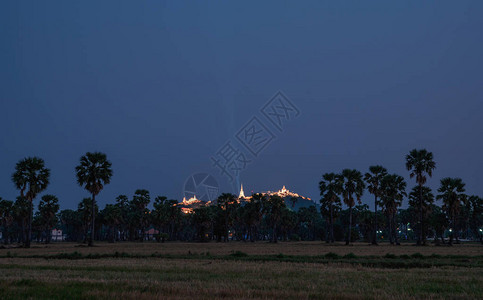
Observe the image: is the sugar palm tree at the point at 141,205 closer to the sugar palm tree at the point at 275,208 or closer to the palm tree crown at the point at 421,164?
the sugar palm tree at the point at 275,208

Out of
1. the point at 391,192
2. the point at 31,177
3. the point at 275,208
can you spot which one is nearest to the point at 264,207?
the point at 275,208

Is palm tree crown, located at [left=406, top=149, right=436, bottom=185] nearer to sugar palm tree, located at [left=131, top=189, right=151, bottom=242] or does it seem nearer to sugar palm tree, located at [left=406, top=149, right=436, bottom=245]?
sugar palm tree, located at [left=406, top=149, right=436, bottom=245]

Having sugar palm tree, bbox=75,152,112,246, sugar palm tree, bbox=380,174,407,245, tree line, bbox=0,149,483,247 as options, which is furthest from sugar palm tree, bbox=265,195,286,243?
sugar palm tree, bbox=75,152,112,246

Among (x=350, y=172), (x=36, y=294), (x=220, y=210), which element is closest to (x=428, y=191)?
(x=350, y=172)

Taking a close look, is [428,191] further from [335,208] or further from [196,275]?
[196,275]

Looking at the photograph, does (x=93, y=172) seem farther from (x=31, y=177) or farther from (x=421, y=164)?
(x=421, y=164)

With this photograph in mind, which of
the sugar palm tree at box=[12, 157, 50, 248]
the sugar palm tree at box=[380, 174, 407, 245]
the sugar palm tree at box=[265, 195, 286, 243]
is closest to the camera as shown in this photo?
the sugar palm tree at box=[12, 157, 50, 248]

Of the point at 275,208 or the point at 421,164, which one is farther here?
the point at 275,208

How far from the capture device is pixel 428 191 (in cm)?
9050

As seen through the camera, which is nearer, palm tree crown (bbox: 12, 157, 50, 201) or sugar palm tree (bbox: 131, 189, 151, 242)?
palm tree crown (bbox: 12, 157, 50, 201)

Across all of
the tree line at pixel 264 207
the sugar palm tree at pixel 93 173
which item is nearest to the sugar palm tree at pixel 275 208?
the tree line at pixel 264 207

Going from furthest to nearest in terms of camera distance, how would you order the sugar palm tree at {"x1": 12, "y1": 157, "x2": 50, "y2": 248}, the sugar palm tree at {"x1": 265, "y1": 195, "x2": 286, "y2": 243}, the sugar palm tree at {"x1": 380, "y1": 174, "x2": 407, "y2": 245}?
the sugar palm tree at {"x1": 265, "y1": 195, "x2": 286, "y2": 243} → the sugar palm tree at {"x1": 380, "y1": 174, "x2": 407, "y2": 245} → the sugar palm tree at {"x1": 12, "y1": 157, "x2": 50, "y2": 248}

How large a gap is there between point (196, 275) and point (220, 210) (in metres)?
106

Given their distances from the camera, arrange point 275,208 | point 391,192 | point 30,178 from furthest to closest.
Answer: point 275,208, point 391,192, point 30,178
